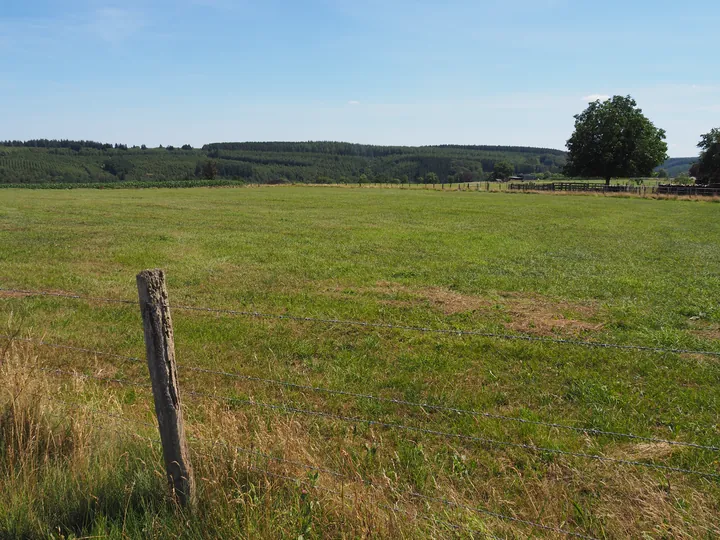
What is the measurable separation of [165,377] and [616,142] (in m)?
85.4

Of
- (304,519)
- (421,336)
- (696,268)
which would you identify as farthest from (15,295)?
(696,268)

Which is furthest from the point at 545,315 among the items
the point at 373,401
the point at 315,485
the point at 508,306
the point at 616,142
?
the point at 616,142

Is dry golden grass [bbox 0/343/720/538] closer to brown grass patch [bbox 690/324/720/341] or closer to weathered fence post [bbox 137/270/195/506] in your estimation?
weathered fence post [bbox 137/270/195/506]

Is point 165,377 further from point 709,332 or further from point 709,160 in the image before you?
point 709,160

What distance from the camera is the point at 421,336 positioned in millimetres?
8492

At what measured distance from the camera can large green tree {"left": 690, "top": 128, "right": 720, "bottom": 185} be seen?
73875 mm

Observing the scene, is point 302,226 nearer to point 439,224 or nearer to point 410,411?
point 439,224

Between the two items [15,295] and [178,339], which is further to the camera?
[15,295]

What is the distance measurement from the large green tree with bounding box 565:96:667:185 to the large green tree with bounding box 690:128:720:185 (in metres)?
6.09

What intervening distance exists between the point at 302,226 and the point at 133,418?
19.9 m

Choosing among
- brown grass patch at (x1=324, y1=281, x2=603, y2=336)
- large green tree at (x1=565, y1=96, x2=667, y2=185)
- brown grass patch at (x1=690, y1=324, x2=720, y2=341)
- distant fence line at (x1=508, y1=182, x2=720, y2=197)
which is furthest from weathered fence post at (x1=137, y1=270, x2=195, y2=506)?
large green tree at (x1=565, y1=96, x2=667, y2=185)

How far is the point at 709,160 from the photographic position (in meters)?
75.9

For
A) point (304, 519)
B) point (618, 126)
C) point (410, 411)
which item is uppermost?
point (618, 126)

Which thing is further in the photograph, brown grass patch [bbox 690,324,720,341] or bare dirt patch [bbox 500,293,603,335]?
bare dirt patch [bbox 500,293,603,335]
